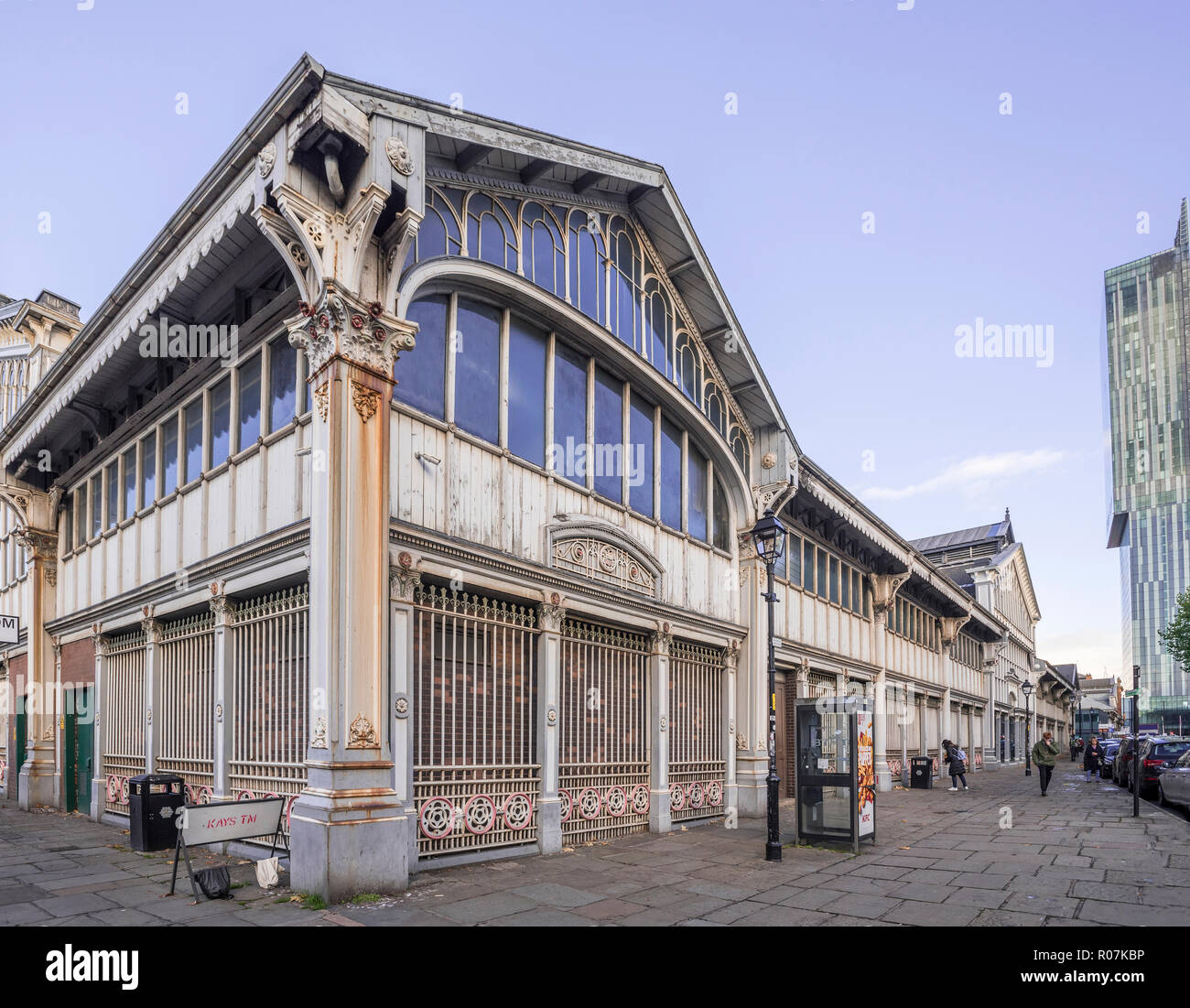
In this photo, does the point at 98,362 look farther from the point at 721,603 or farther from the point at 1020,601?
the point at 1020,601

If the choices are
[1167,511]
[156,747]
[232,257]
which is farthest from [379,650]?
[1167,511]

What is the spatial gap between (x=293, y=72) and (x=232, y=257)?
2.76m

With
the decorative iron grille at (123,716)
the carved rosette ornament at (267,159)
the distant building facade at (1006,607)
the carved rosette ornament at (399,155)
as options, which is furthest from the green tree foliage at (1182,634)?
the carved rosette ornament at (267,159)

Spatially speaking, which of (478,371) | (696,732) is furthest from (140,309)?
(696,732)

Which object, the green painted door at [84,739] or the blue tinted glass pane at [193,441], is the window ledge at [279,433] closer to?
the blue tinted glass pane at [193,441]

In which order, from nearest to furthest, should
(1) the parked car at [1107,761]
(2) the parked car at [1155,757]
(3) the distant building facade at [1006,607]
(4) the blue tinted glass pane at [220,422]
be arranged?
(4) the blue tinted glass pane at [220,422]
(2) the parked car at [1155,757]
(1) the parked car at [1107,761]
(3) the distant building facade at [1006,607]

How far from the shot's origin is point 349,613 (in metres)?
9.07

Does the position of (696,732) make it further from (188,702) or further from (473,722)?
(188,702)

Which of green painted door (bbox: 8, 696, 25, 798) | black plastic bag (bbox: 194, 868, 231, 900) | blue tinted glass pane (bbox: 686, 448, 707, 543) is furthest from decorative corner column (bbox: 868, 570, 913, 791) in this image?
green painted door (bbox: 8, 696, 25, 798)

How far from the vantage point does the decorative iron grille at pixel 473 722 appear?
1033 centimetres

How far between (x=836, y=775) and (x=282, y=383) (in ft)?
30.4

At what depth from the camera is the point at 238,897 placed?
28.8ft

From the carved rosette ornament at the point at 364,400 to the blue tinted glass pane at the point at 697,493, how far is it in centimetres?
806

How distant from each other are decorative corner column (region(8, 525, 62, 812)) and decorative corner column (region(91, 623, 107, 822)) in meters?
2.84
